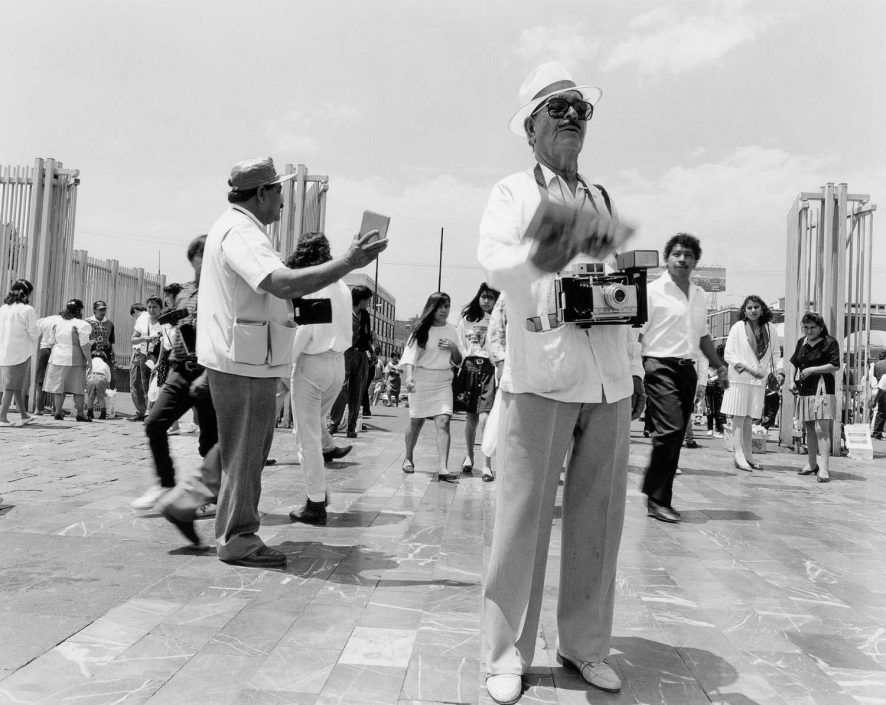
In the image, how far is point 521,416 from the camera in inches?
106

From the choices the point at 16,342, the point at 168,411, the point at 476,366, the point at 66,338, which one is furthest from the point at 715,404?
the point at 168,411

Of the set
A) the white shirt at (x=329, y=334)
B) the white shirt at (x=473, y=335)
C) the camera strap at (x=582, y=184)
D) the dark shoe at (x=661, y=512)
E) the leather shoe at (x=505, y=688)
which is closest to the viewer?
the leather shoe at (x=505, y=688)

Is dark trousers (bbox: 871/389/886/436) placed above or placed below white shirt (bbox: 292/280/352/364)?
below

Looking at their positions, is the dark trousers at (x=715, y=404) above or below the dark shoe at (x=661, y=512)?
above

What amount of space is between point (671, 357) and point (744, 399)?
369 centimetres

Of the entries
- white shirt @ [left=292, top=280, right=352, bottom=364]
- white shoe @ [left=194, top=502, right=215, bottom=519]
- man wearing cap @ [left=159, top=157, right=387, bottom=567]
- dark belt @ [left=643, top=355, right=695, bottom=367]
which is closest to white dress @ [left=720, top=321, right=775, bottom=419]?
dark belt @ [left=643, top=355, right=695, bottom=367]

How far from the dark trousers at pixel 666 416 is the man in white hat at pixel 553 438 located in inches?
121

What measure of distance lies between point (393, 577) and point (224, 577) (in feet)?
2.61

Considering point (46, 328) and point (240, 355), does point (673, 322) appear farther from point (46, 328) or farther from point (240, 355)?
point (46, 328)

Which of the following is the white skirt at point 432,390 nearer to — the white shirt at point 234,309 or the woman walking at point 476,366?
the woman walking at point 476,366

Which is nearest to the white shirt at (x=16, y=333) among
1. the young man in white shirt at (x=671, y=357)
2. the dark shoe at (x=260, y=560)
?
Result: the dark shoe at (x=260, y=560)

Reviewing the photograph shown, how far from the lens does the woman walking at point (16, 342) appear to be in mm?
10758

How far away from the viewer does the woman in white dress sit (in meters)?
9.11

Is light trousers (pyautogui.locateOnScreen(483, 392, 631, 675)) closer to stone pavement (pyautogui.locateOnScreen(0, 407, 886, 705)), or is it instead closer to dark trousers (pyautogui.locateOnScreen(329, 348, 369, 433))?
stone pavement (pyautogui.locateOnScreen(0, 407, 886, 705))
